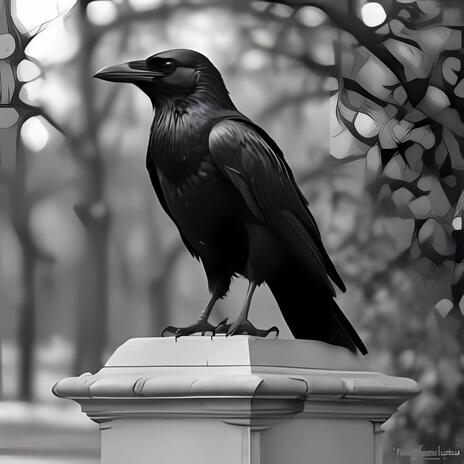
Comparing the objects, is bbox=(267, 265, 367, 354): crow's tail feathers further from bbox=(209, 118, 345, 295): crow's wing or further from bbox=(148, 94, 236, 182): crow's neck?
bbox=(148, 94, 236, 182): crow's neck


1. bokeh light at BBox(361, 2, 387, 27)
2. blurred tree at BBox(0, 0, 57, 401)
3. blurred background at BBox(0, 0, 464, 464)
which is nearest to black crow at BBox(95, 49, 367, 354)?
blurred background at BBox(0, 0, 464, 464)

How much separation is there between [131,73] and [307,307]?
453 millimetres

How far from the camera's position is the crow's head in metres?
1.53

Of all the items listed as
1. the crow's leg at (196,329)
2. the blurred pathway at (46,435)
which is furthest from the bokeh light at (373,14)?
the crow's leg at (196,329)

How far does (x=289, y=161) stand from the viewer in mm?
3627

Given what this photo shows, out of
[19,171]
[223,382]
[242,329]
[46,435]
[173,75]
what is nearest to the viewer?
[223,382]

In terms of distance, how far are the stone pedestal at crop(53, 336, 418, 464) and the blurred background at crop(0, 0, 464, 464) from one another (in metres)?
2.13

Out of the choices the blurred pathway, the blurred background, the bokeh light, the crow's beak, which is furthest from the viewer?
the bokeh light

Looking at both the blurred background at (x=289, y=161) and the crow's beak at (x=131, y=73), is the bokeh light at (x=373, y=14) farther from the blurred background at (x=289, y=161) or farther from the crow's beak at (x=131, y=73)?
the crow's beak at (x=131, y=73)

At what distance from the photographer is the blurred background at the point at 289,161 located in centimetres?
363

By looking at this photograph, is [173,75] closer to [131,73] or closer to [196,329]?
[131,73]

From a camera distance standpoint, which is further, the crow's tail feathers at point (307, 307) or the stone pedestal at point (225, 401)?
the crow's tail feathers at point (307, 307)

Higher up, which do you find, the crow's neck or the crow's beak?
the crow's beak

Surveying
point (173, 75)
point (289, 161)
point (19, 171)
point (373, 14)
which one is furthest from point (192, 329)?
point (373, 14)
